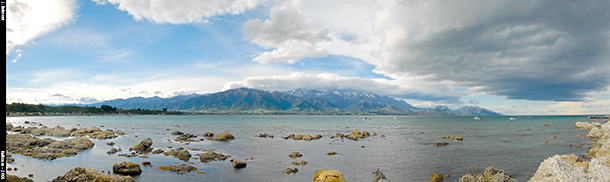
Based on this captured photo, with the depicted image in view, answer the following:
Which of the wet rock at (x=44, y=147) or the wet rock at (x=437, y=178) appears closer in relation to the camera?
the wet rock at (x=437, y=178)

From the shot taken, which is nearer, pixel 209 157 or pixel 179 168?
pixel 179 168

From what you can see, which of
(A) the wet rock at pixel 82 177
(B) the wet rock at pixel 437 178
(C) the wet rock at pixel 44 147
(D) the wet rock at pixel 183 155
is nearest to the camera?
(A) the wet rock at pixel 82 177

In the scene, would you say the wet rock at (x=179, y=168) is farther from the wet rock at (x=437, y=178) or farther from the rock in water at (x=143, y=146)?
the wet rock at (x=437, y=178)

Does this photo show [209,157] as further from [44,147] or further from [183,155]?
[44,147]

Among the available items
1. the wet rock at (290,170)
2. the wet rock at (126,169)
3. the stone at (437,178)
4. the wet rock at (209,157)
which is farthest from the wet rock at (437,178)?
the wet rock at (126,169)

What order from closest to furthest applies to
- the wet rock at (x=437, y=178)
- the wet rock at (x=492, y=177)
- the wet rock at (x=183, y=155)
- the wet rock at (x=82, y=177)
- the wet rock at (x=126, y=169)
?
the wet rock at (x=82, y=177) < the wet rock at (x=492, y=177) < the wet rock at (x=437, y=178) < the wet rock at (x=126, y=169) < the wet rock at (x=183, y=155)

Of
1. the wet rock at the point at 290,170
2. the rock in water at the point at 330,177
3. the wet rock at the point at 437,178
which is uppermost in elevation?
the rock in water at the point at 330,177

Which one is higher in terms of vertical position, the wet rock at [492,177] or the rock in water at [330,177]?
the rock in water at [330,177]

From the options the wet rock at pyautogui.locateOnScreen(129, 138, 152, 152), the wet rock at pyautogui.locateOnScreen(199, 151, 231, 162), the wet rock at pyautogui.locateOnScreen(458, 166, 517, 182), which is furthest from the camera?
the wet rock at pyautogui.locateOnScreen(129, 138, 152, 152)

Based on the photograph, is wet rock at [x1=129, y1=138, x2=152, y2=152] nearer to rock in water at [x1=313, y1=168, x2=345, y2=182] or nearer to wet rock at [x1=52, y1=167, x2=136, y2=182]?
wet rock at [x1=52, y1=167, x2=136, y2=182]

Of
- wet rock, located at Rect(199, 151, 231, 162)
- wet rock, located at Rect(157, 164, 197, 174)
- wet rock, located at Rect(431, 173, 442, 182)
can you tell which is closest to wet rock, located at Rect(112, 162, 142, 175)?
wet rock, located at Rect(157, 164, 197, 174)

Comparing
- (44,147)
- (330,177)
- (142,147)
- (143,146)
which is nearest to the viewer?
(330,177)

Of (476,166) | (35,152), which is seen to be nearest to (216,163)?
(35,152)

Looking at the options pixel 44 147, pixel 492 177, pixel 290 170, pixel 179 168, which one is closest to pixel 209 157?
pixel 179 168
